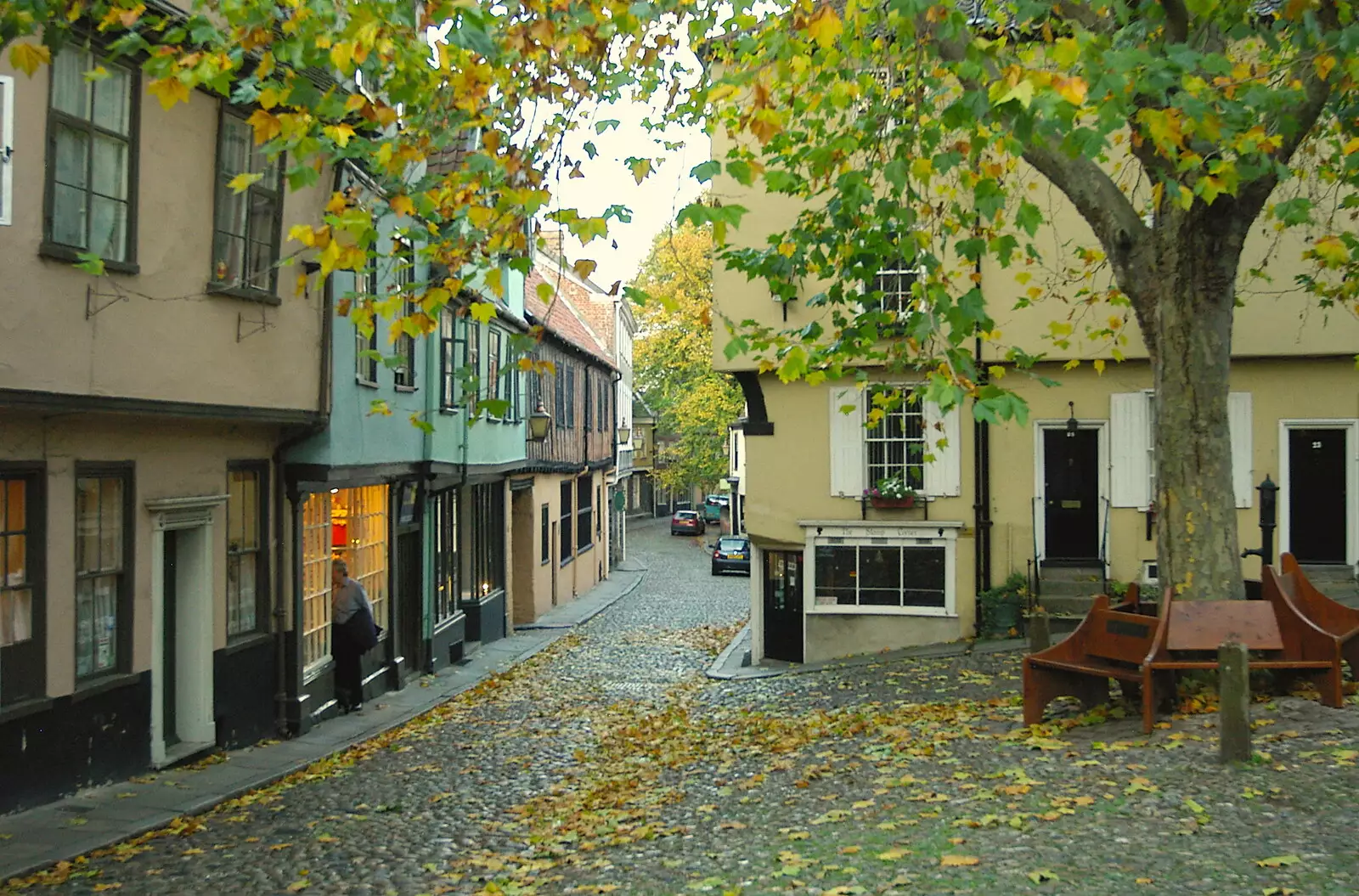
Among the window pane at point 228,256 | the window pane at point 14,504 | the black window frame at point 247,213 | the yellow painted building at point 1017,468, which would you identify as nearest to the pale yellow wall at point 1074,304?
the yellow painted building at point 1017,468

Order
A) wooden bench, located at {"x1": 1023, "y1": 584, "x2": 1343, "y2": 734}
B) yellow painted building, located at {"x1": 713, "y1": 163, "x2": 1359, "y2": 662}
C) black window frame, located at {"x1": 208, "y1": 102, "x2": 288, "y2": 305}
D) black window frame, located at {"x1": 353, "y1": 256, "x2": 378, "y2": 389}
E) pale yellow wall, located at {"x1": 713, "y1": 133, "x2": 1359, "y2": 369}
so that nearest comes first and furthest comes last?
wooden bench, located at {"x1": 1023, "y1": 584, "x2": 1343, "y2": 734} → black window frame, located at {"x1": 208, "y1": 102, "x2": 288, "y2": 305} → black window frame, located at {"x1": 353, "y1": 256, "x2": 378, "y2": 389} → pale yellow wall, located at {"x1": 713, "y1": 133, "x2": 1359, "y2": 369} → yellow painted building, located at {"x1": 713, "y1": 163, "x2": 1359, "y2": 662}

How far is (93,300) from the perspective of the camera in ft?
33.4

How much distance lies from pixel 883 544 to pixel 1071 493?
9.18 feet

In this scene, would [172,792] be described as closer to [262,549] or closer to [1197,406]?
[262,549]

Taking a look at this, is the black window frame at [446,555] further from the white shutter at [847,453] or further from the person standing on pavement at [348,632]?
the white shutter at [847,453]

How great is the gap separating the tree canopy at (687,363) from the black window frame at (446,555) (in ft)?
53.9

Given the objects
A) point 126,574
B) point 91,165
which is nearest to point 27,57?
point 91,165

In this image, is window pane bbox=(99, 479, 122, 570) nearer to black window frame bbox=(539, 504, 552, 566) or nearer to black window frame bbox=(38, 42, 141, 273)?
black window frame bbox=(38, 42, 141, 273)

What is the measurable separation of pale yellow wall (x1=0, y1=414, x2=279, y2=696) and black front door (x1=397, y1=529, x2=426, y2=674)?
5731 mm

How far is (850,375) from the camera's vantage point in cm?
1930

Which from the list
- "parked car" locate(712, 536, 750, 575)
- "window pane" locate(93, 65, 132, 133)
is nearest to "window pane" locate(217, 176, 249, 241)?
"window pane" locate(93, 65, 132, 133)

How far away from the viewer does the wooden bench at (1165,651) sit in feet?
30.7

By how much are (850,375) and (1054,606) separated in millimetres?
4358

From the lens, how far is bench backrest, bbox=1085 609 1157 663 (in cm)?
965
